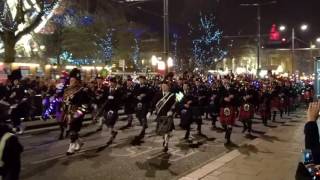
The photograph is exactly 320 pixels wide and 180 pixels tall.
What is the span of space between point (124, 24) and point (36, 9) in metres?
24.9

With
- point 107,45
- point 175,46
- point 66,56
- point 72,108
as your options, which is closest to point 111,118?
point 72,108

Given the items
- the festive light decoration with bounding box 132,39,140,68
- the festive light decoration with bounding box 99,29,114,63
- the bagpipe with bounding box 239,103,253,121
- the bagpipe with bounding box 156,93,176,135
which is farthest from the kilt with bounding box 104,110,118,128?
the festive light decoration with bounding box 132,39,140,68

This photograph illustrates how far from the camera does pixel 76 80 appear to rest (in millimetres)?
11781

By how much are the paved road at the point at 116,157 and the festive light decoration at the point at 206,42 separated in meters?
30.6

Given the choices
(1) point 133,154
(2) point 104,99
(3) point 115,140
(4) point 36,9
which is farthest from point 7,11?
(1) point 133,154

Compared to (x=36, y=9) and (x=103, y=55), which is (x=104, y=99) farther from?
(x=103, y=55)

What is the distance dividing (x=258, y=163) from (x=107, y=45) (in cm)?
3758

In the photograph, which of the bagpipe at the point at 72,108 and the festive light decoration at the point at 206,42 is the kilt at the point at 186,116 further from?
the festive light decoration at the point at 206,42

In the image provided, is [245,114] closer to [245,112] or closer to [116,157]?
[245,112]

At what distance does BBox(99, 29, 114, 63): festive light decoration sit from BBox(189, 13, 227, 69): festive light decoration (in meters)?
7.94

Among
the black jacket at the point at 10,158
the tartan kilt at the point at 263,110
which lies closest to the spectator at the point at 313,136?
the black jacket at the point at 10,158

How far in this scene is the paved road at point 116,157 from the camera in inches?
380

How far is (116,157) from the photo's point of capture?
1146cm

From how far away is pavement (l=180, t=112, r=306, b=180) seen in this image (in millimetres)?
8984
